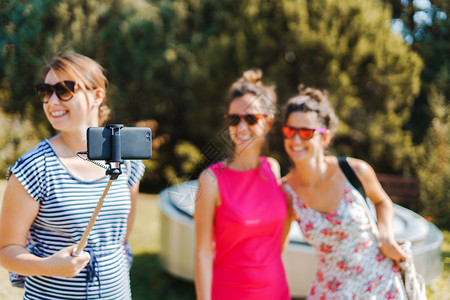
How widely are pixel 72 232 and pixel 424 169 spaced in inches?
367

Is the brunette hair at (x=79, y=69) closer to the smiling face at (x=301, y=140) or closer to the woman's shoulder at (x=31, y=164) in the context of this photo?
the woman's shoulder at (x=31, y=164)

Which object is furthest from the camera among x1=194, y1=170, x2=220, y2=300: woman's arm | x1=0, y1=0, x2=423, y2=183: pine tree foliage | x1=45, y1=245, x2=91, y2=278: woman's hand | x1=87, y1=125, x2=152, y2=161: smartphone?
x1=0, y1=0, x2=423, y2=183: pine tree foliage

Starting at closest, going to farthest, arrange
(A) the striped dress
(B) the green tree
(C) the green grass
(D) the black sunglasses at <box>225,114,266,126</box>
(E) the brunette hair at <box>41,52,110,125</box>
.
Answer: (A) the striped dress < (E) the brunette hair at <box>41,52,110,125</box> < (D) the black sunglasses at <box>225,114,266,126</box> < (C) the green grass < (B) the green tree

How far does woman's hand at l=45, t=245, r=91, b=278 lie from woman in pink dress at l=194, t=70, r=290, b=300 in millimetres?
709

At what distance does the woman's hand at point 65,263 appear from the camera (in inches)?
58.2

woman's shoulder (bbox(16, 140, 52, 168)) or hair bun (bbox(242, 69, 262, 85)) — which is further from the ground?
hair bun (bbox(242, 69, 262, 85))

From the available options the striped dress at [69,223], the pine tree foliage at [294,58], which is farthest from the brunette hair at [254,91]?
the pine tree foliage at [294,58]

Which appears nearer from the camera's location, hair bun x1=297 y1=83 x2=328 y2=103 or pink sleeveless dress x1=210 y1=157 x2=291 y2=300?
pink sleeveless dress x1=210 y1=157 x2=291 y2=300

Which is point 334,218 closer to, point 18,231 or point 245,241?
point 245,241

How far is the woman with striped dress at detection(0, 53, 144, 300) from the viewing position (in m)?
1.57

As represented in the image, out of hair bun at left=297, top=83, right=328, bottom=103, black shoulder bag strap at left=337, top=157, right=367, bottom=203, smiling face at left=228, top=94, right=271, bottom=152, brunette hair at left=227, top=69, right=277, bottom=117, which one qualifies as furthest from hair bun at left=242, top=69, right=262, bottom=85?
black shoulder bag strap at left=337, top=157, right=367, bottom=203

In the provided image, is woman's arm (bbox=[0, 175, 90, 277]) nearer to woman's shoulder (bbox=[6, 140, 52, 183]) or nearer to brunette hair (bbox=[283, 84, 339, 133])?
woman's shoulder (bbox=[6, 140, 52, 183])

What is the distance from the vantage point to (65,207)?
163cm

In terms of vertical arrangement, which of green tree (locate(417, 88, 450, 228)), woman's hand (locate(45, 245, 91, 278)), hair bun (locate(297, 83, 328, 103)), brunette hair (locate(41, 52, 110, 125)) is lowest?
green tree (locate(417, 88, 450, 228))
